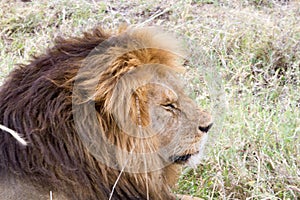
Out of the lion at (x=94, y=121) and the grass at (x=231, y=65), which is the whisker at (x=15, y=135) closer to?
the lion at (x=94, y=121)

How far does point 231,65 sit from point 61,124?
212 cm

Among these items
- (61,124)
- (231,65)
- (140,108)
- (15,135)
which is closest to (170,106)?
A: (140,108)

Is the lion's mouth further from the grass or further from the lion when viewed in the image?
the grass

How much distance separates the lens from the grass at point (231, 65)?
294cm

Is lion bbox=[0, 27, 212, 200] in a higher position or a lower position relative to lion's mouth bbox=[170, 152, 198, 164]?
higher

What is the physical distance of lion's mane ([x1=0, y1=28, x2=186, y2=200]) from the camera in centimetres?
213

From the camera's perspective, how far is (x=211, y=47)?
4156 mm

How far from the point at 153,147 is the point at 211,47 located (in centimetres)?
201

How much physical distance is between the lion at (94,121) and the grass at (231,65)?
652mm

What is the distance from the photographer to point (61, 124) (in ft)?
6.97

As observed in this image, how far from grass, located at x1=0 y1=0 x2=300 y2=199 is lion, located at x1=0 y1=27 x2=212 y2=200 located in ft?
2.14

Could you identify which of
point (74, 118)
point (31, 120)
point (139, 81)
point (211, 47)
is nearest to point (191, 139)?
point (139, 81)

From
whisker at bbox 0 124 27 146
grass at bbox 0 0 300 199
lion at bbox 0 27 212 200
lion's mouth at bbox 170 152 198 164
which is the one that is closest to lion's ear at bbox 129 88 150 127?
lion at bbox 0 27 212 200

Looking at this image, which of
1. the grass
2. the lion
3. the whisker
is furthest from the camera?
the grass
